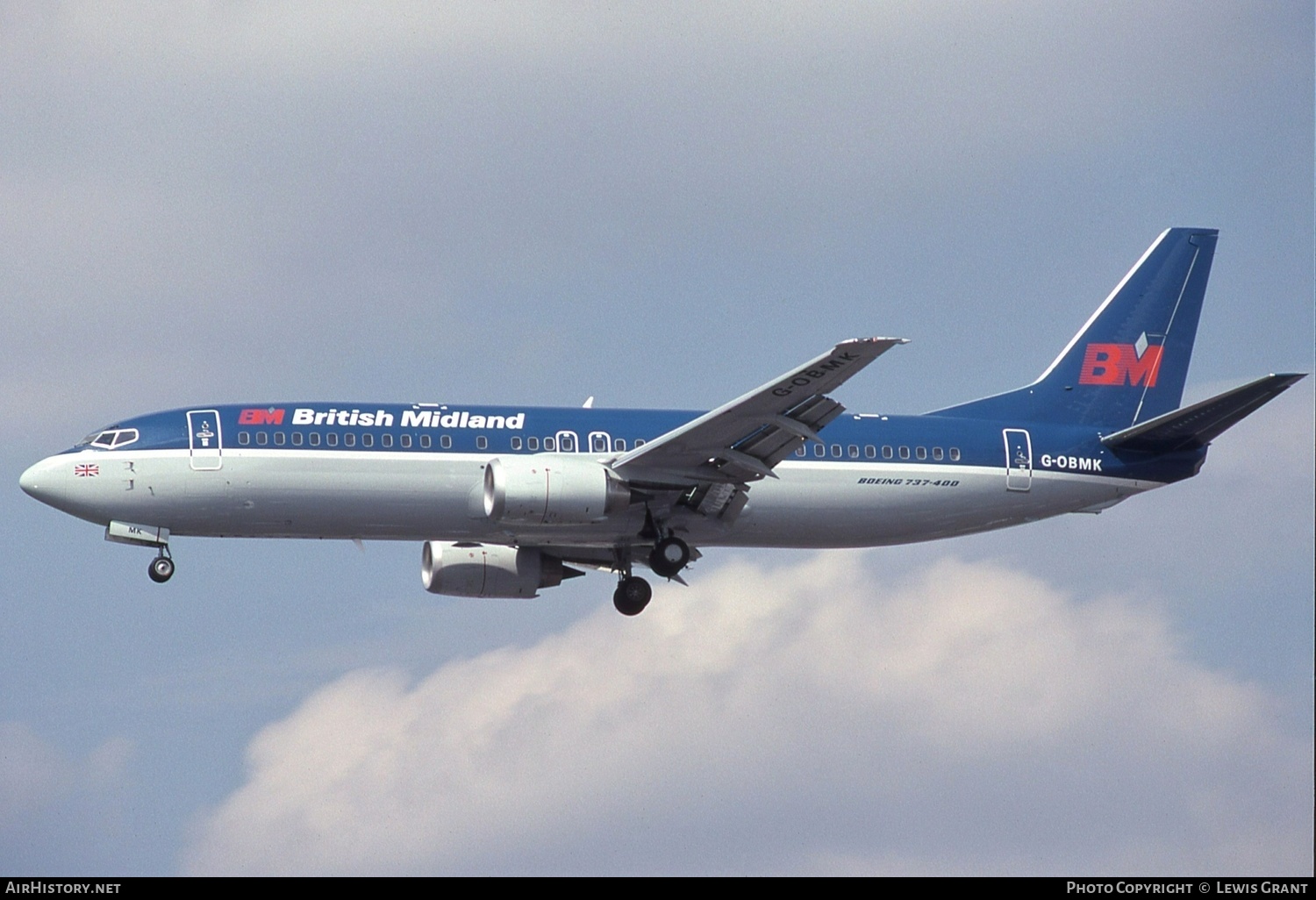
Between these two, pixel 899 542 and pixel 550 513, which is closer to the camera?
pixel 550 513

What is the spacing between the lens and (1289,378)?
44.4 meters

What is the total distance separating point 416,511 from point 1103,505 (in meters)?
18.8

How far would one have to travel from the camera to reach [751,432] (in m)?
45.8

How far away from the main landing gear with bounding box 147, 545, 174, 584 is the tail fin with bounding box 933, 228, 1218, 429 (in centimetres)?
2104

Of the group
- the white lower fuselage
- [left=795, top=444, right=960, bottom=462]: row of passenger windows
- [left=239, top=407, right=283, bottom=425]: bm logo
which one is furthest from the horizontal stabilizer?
[left=239, top=407, right=283, bottom=425]: bm logo

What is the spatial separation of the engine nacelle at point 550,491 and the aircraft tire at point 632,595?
516 cm

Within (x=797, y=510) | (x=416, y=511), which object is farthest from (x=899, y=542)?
(x=416, y=511)

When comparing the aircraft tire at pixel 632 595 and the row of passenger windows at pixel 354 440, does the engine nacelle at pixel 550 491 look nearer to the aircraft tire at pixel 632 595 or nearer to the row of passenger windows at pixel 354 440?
the row of passenger windows at pixel 354 440

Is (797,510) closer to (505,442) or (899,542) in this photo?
(899,542)

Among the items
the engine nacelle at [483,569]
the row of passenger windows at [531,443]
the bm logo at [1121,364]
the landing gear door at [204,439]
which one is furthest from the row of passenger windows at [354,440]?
the bm logo at [1121,364]

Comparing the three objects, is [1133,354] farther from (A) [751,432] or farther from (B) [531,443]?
(B) [531,443]

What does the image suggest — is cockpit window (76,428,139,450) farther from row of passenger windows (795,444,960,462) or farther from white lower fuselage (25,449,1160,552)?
row of passenger windows (795,444,960,462)
